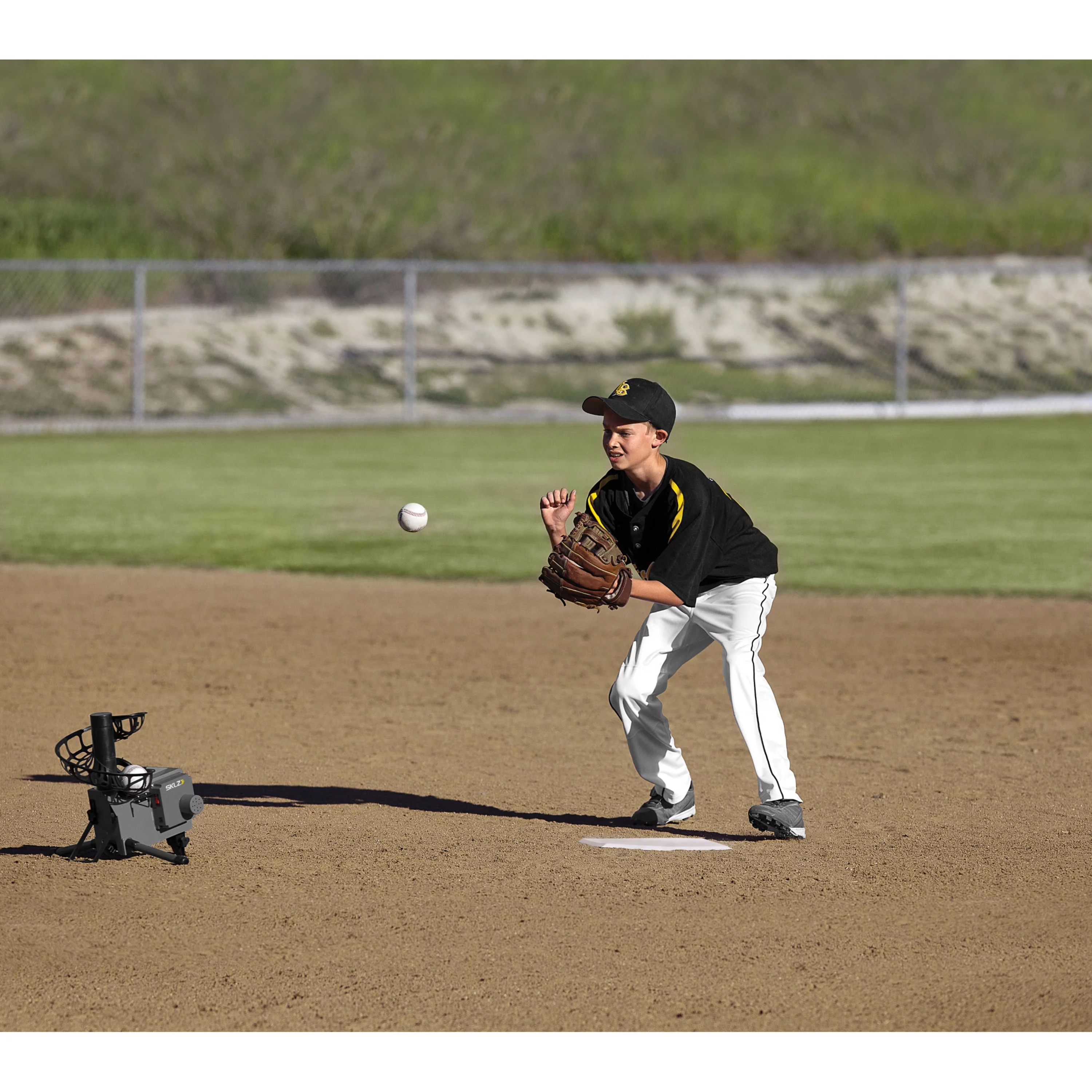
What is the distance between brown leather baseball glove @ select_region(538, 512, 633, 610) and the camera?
5.54 meters

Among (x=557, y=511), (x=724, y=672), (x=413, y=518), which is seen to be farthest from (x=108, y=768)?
(x=724, y=672)

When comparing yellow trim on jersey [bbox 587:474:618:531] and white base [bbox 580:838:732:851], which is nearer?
yellow trim on jersey [bbox 587:474:618:531]

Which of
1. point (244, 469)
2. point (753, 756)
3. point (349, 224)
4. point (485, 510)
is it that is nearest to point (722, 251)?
point (349, 224)

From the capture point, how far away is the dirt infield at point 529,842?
4.44m

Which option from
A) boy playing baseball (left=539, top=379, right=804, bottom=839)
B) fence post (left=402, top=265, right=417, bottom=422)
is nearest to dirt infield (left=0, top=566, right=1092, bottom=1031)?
boy playing baseball (left=539, top=379, right=804, bottom=839)

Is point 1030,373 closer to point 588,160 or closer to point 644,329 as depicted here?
point 644,329

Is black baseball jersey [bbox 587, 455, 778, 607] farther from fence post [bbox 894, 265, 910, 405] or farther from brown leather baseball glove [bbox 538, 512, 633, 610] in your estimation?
fence post [bbox 894, 265, 910, 405]

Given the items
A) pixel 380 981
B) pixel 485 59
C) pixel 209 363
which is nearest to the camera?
pixel 380 981

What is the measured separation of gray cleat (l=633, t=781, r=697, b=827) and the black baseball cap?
1.47 metres

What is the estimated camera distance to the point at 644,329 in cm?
3256

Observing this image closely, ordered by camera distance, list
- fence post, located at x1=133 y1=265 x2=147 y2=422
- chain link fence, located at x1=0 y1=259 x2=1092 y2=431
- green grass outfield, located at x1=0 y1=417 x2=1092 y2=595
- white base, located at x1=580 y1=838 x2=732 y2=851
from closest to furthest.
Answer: white base, located at x1=580 y1=838 x2=732 y2=851 → green grass outfield, located at x1=0 y1=417 x2=1092 y2=595 → fence post, located at x1=133 y1=265 x2=147 y2=422 → chain link fence, located at x1=0 y1=259 x2=1092 y2=431

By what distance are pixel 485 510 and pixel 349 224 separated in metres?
24.4

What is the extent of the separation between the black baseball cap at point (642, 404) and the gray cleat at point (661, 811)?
1471mm

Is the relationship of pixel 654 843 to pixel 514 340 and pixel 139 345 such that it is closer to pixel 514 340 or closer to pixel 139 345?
pixel 139 345
